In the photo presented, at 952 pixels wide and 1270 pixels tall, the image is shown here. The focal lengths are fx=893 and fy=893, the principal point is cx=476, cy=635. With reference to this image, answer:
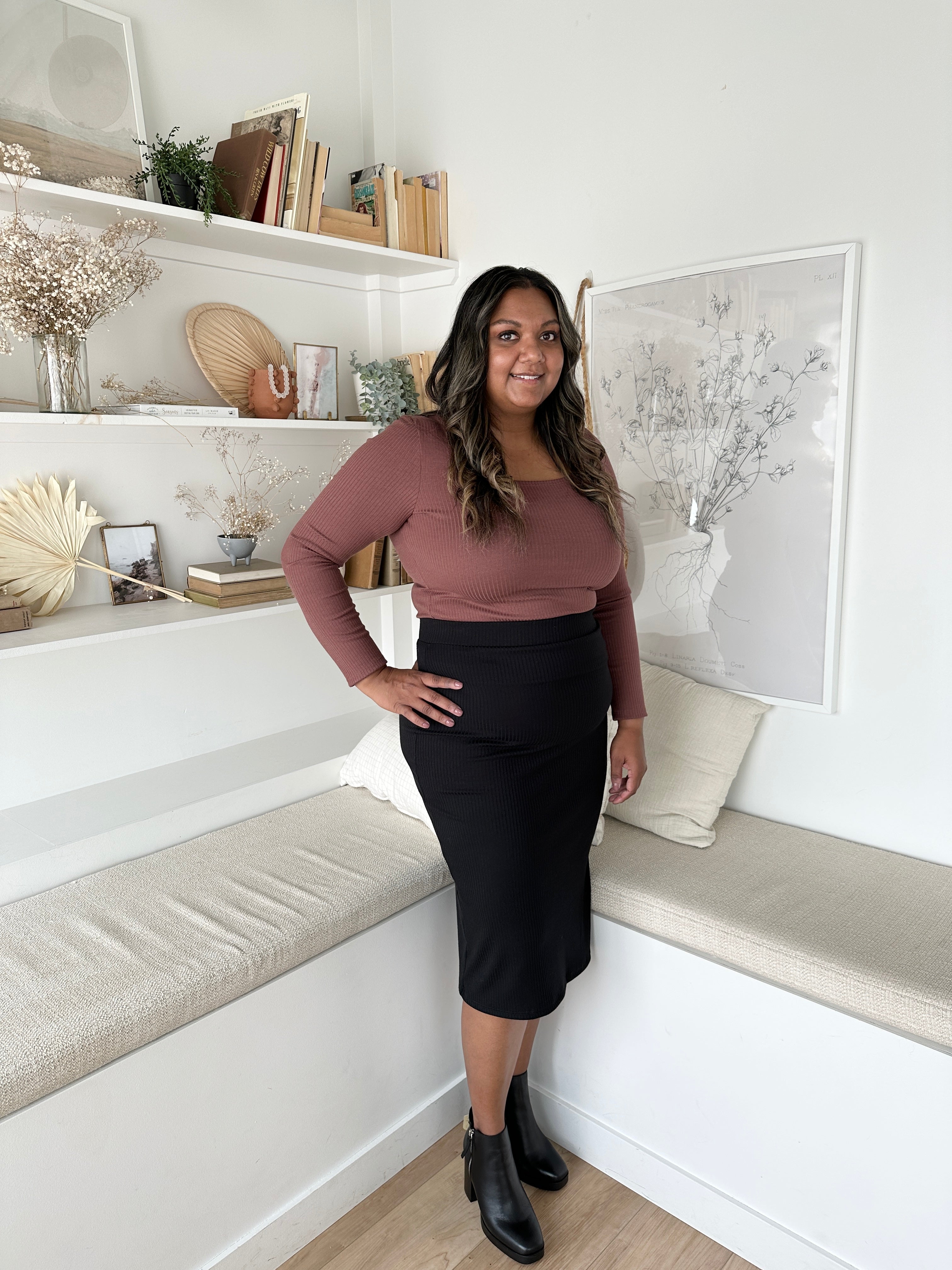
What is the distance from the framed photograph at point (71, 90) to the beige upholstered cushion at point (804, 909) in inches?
72.6

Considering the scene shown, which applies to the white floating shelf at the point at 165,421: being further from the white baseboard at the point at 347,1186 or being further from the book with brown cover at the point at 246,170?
the white baseboard at the point at 347,1186

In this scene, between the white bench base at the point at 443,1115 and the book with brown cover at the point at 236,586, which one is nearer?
the white bench base at the point at 443,1115

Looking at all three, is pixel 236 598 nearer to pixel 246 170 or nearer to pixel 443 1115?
pixel 246 170

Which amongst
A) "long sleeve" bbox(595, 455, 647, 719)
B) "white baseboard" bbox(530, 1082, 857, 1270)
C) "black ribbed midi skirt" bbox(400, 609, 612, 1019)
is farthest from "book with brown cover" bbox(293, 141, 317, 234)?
"white baseboard" bbox(530, 1082, 857, 1270)

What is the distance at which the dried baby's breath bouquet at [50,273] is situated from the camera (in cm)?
171

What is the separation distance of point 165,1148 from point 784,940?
1.11 meters

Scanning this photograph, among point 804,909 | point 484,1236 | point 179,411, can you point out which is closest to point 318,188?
point 179,411

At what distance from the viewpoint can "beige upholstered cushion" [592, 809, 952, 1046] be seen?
4.89 feet

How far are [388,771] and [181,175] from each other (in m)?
1.46

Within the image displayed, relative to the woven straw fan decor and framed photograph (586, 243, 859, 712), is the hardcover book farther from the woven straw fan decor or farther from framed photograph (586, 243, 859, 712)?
framed photograph (586, 243, 859, 712)

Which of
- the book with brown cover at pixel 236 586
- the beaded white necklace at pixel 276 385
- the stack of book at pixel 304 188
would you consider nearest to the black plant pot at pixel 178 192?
the stack of book at pixel 304 188

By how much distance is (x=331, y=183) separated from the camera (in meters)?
2.56

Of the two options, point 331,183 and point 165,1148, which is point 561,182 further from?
point 165,1148

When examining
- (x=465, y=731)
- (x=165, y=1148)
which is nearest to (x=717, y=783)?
(x=465, y=731)
